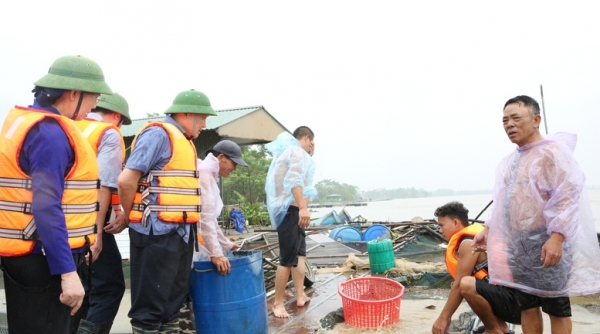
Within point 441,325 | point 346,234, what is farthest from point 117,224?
point 346,234

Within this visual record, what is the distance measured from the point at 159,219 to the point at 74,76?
3.17 ft

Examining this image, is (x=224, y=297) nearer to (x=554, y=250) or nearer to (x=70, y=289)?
(x=70, y=289)

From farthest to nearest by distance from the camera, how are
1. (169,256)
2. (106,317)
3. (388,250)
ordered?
1. (388,250)
2. (106,317)
3. (169,256)

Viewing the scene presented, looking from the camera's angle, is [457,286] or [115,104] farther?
[115,104]

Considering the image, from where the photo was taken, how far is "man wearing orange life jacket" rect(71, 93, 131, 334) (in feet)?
8.81

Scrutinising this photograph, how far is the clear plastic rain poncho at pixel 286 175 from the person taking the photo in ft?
12.9

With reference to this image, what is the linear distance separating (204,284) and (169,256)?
454 mm

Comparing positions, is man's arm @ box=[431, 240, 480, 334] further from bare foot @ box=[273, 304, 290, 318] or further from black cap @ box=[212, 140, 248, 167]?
black cap @ box=[212, 140, 248, 167]

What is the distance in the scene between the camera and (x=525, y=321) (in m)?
2.60

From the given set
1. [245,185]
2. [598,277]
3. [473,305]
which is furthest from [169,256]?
[245,185]

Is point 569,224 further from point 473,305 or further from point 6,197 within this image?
point 6,197

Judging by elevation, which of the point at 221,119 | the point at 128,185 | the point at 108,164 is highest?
the point at 221,119

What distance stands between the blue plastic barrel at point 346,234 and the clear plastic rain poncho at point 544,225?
23.0ft

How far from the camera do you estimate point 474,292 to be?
2.84m
